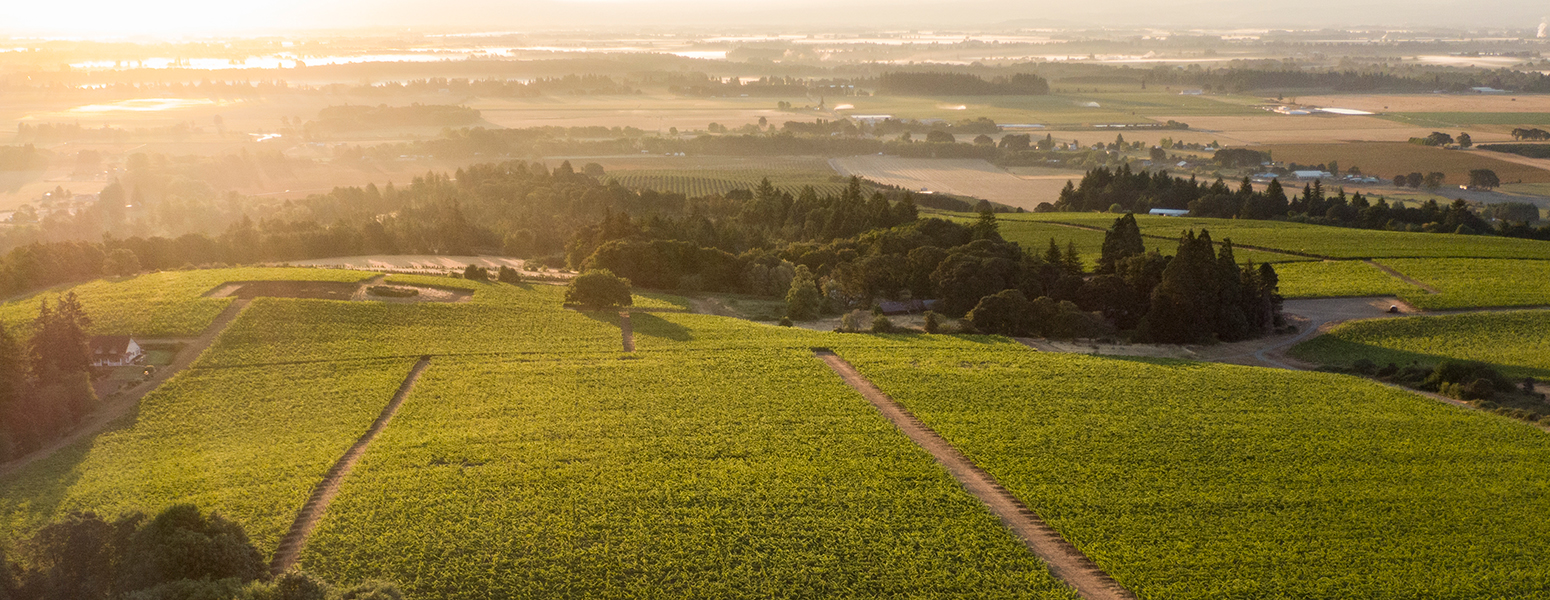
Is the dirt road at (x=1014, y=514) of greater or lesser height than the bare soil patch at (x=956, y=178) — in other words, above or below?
below

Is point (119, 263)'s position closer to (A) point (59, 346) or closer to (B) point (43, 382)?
(A) point (59, 346)

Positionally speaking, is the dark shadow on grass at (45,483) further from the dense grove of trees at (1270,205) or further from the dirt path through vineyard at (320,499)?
the dense grove of trees at (1270,205)

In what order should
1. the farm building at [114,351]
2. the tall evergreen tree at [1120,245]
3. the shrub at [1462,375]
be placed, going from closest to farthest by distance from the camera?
the shrub at [1462,375] → the farm building at [114,351] → the tall evergreen tree at [1120,245]

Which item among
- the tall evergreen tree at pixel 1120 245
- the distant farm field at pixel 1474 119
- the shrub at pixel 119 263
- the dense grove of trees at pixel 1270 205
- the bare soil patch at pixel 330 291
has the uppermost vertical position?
the distant farm field at pixel 1474 119

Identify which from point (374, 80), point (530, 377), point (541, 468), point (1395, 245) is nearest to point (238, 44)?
point (374, 80)

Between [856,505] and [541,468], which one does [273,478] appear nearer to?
[541,468]

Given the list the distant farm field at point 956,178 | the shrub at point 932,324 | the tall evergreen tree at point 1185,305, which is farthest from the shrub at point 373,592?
the distant farm field at point 956,178

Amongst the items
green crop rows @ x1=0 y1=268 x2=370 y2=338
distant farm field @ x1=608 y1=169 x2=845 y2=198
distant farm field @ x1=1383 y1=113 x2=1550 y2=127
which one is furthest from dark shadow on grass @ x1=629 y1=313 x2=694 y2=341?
distant farm field @ x1=1383 y1=113 x2=1550 y2=127
